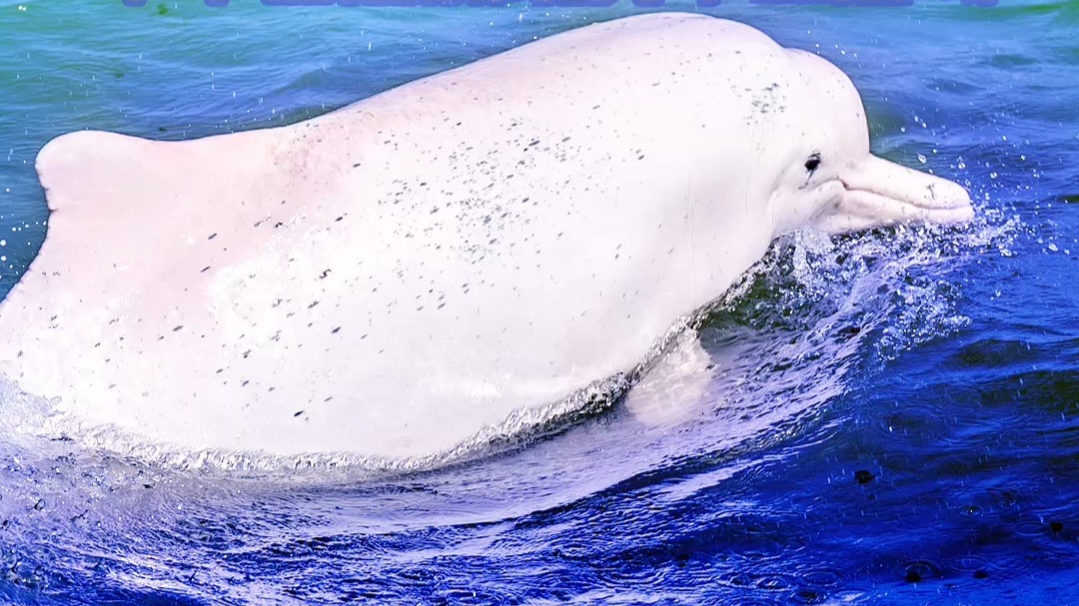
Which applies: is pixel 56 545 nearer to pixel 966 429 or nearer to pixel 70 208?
pixel 70 208

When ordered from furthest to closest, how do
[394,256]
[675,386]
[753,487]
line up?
1. [675,386]
2. [394,256]
3. [753,487]

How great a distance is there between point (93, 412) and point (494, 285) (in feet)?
6.66

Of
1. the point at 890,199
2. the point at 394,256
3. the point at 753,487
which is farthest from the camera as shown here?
the point at 890,199

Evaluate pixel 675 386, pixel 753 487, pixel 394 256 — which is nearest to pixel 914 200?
pixel 675 386

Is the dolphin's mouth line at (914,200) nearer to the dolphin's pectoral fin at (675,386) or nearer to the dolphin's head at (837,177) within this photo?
the dolphin's head at (837,177)

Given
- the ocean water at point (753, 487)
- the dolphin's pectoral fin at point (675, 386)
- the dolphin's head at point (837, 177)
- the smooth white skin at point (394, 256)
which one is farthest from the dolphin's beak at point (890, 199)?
the dolphin's pectoral fin at point (675, 386)

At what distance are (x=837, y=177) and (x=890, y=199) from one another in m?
0.55

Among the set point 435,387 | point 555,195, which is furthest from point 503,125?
point 435,387

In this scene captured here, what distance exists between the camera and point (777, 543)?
18.2 feet

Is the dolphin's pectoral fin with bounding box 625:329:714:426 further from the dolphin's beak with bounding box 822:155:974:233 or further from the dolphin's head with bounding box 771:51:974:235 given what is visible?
the dolphin's beak with bounding box 822:155:974:233

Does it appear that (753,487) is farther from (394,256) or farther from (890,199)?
(890,199)

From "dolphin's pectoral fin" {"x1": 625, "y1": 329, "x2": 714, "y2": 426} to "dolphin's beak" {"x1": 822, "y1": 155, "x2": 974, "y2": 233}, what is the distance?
186 cm

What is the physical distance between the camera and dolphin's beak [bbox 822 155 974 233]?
8.56m

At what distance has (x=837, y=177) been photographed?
8391 millimetres
